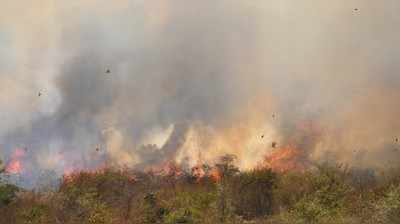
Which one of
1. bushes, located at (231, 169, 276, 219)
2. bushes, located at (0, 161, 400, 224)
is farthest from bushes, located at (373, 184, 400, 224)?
bushes, located at (231, 169, 276, 219)

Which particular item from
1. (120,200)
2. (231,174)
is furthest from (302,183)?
(120,200)

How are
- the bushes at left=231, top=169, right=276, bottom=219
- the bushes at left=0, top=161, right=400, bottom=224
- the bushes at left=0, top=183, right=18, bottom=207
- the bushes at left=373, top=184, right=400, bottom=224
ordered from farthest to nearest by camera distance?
the bushes at left=231, top=169, right=276, bottom=219
the bushes at left=0, top=183, right=18, bottom=207
the bushes at left=0, top=161, right=400, bottom=224
the bushes at left=373, top=184, right=400, bottom=224

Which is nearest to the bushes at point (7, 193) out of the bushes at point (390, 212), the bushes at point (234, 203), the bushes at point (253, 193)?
the bushes at point (234, 203)

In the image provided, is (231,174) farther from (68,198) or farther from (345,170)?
(68,198)

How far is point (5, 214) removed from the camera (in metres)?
102

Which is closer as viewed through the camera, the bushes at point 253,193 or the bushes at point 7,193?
the bushes at point 7,193

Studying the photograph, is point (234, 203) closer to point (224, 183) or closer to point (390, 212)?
point (224, 183)

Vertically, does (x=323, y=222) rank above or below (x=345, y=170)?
below

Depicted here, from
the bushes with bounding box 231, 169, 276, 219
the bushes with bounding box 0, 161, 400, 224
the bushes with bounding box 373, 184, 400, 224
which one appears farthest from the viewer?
the bushes with bounding box 231, 169, 276, 219

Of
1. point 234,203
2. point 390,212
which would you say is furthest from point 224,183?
point 390,212

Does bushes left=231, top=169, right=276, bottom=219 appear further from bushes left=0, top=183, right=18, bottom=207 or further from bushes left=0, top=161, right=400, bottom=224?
bushes left=0, top=183, right=18, bottom=207

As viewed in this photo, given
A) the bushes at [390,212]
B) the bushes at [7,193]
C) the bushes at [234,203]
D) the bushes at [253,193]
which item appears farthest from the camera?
the bushes at [253,193]

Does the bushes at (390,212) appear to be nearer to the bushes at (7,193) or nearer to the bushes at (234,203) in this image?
the bushes at (234,203)

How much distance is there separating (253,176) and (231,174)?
8.62 metres
